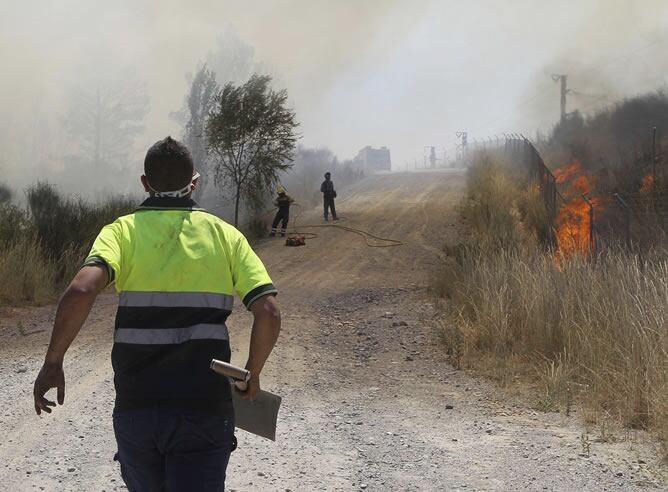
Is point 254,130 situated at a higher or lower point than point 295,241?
higher

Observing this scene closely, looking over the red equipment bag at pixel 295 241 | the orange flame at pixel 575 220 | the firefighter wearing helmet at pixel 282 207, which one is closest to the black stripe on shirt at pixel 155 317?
the orange flame at pixel 575 220

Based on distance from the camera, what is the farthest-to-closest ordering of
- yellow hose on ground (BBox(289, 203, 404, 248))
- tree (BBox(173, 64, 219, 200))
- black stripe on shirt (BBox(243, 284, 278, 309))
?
1. tree (BBox(173, 64, 219, 200))
2. yellow hose on ground (BBox(289, 203, 404, 248))
3. black stripe on shirt (BBox(243, 284, 278, 309))

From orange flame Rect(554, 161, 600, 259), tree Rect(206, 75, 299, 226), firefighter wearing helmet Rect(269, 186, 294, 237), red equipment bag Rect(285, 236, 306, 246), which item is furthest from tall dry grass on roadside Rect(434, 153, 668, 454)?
tree Rect(206, 75, 299, 226)

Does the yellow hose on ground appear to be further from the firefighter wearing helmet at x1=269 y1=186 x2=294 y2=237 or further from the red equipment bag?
the red equipment bag

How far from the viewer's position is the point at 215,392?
8.71 feet

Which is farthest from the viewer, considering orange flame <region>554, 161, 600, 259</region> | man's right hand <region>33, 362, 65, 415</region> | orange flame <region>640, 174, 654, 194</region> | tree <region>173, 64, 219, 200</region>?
tree <region>173, 64, 219, 200</region>

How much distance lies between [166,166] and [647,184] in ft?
57.9

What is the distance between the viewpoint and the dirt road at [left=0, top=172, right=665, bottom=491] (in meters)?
4.86

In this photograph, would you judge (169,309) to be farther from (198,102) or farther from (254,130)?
(198,102)

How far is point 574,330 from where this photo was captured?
749 cm

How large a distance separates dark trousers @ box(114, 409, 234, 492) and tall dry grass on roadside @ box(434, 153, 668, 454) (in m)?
3.59

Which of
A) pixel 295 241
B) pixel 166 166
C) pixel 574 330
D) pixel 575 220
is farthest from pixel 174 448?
pixel 295 241

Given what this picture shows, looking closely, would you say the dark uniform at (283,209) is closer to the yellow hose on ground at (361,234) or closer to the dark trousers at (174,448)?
the yellow hose on ground at (361,234)

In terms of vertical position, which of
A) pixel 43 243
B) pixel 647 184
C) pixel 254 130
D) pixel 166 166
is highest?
pixel 254 130
